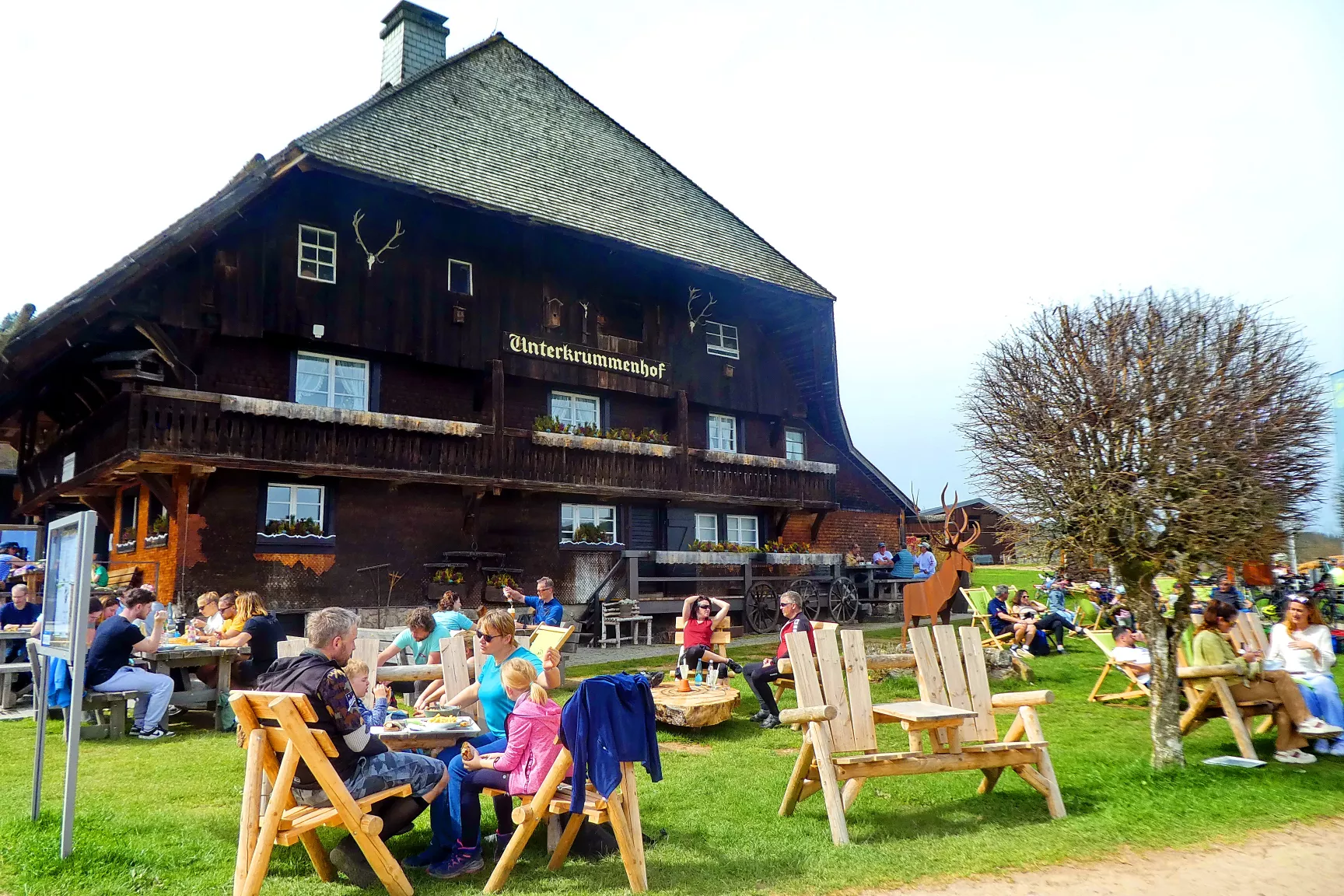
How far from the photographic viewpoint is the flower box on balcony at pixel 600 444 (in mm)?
18031

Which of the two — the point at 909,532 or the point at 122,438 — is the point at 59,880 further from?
the point at 909,532

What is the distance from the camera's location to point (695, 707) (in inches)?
349

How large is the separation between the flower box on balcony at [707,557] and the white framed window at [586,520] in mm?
1180

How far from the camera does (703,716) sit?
893 cm

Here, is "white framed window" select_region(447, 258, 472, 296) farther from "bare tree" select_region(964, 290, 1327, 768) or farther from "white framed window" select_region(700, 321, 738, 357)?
"bare tree" select_region(964, 290, 1327, 768)

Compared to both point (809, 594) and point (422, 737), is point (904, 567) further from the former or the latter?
point (422, 737)

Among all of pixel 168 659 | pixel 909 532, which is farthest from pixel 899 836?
pixel 909 532

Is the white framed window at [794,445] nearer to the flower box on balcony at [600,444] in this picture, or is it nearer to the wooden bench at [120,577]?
the flower box on balcony at [600,444]

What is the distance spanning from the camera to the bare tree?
7004 millimetres

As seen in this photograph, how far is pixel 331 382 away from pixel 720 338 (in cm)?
926

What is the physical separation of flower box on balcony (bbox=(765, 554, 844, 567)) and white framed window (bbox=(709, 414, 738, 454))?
2756mm

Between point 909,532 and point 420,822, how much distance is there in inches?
896

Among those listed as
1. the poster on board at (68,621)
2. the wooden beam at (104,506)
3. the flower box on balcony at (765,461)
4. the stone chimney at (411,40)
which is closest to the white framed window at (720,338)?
the flower box on balcony at (765,461)

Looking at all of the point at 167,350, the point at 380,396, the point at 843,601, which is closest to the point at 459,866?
the point at 167,350
